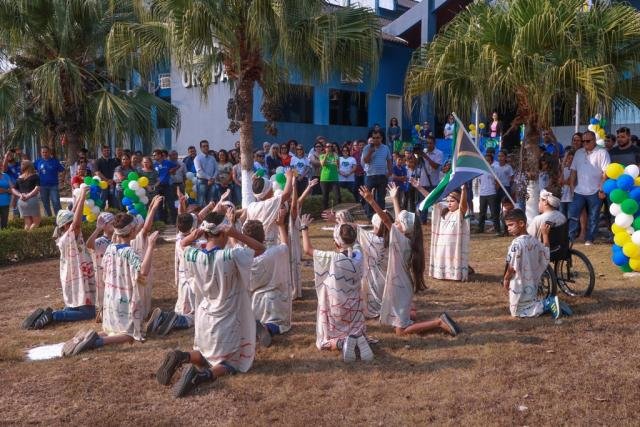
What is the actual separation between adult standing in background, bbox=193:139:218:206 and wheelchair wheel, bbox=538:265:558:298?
8.92 meters

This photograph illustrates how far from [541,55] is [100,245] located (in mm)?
7212

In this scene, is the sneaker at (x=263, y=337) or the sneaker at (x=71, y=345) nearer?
the sneaker at (x=71, y=345)

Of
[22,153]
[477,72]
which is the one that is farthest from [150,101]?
[477,72]

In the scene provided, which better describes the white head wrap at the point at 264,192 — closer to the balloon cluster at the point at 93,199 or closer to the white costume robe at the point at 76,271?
the white costume robe at the point at 76,271

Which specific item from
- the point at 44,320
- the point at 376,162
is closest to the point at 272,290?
the point at 44,320

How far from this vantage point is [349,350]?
5430 millimetres

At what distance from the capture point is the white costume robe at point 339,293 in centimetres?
556

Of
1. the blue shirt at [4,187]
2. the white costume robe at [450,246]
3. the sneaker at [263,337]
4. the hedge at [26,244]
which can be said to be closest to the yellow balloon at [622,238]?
the white costume robe at [450,246]

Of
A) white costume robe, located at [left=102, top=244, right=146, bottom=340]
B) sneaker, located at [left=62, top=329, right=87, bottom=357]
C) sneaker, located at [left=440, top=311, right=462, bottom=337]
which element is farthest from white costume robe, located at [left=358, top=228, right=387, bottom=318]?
sneaker, located at [left=62, top=329, right=87, bottom=357]

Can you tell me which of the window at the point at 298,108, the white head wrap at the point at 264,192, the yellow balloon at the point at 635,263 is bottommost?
the yellow balloon at the point at 635,263

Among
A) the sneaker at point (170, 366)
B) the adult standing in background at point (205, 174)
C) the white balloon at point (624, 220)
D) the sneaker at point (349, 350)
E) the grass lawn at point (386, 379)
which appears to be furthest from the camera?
the adult standing in background at point (205, 174)

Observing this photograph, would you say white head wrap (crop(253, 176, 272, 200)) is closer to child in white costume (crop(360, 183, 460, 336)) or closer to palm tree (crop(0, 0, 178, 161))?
child in white costume (crop(360, 183, 460, 336))

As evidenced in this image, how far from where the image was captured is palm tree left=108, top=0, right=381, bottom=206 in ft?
34.2

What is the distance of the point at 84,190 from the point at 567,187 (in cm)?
791
